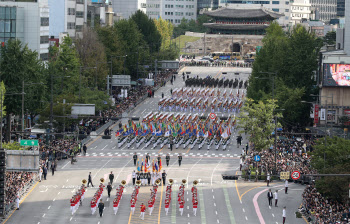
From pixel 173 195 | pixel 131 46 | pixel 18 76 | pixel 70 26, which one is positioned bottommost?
pixel 173 195

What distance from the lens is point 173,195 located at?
78.1 m

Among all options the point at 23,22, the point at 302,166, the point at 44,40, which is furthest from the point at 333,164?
the point at 44,40

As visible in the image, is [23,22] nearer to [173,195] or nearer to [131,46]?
[131,46]

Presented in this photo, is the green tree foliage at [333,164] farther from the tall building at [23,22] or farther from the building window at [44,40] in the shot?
the building window at [44,40]

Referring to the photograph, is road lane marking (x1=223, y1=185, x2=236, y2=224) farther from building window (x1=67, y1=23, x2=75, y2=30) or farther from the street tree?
building window (x1=67, y1=23, x2=75, y2=30)

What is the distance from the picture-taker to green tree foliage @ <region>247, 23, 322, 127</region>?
116 meters

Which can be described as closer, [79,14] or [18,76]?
[18,76]

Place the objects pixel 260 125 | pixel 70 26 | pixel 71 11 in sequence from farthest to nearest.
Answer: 1. pixel 71 11
2. pixel 70 26
3. pixel 260 125

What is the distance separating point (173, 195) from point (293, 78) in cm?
4758

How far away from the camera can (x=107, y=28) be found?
158 m

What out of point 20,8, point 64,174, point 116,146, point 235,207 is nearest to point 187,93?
point 20,8

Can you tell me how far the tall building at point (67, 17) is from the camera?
162125 millimetres

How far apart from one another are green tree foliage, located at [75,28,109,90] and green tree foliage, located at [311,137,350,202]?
6056 cm

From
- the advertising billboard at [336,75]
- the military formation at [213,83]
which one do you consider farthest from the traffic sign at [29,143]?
the military formation at [213,83]
